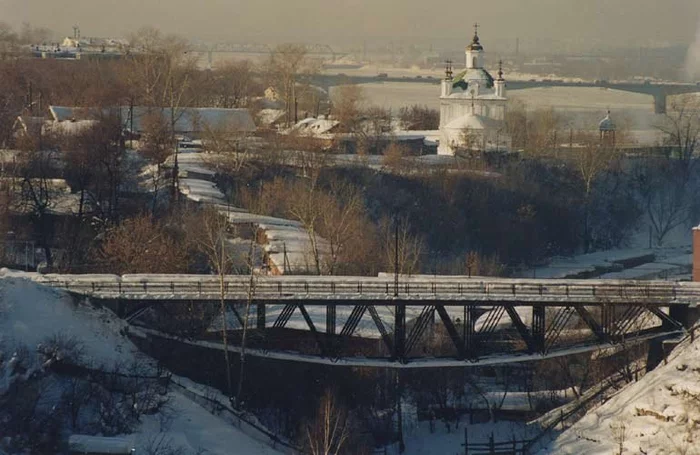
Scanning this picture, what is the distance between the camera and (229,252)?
23516 mm

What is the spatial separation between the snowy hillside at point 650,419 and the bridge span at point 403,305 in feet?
3.76

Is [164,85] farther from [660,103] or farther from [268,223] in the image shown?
[660,103]

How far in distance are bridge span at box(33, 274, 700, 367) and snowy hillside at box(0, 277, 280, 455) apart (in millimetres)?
532

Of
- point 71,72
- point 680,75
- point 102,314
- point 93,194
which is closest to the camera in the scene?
point 102,314

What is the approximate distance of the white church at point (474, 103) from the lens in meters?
39.5

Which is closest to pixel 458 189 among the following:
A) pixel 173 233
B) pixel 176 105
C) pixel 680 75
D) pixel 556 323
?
pixel 176 105

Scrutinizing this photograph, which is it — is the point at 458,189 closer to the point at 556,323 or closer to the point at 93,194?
the point at 93,194

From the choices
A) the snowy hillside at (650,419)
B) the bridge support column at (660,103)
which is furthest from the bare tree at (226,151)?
the bridge support column at (660,103)

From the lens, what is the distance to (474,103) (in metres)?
41.2

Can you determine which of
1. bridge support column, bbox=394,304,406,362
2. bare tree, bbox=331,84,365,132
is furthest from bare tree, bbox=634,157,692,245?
bridge support column, bbox=394,304,406,362

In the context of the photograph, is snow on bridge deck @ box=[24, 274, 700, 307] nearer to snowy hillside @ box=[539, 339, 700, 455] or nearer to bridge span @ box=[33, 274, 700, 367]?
bridge span @ box=[33, 274, 700, 367]

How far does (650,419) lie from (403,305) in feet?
11.5

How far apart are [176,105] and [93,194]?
38.9 ft

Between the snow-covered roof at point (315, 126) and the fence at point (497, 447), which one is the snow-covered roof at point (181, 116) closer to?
the snow-covered roof at point (315, 126)
